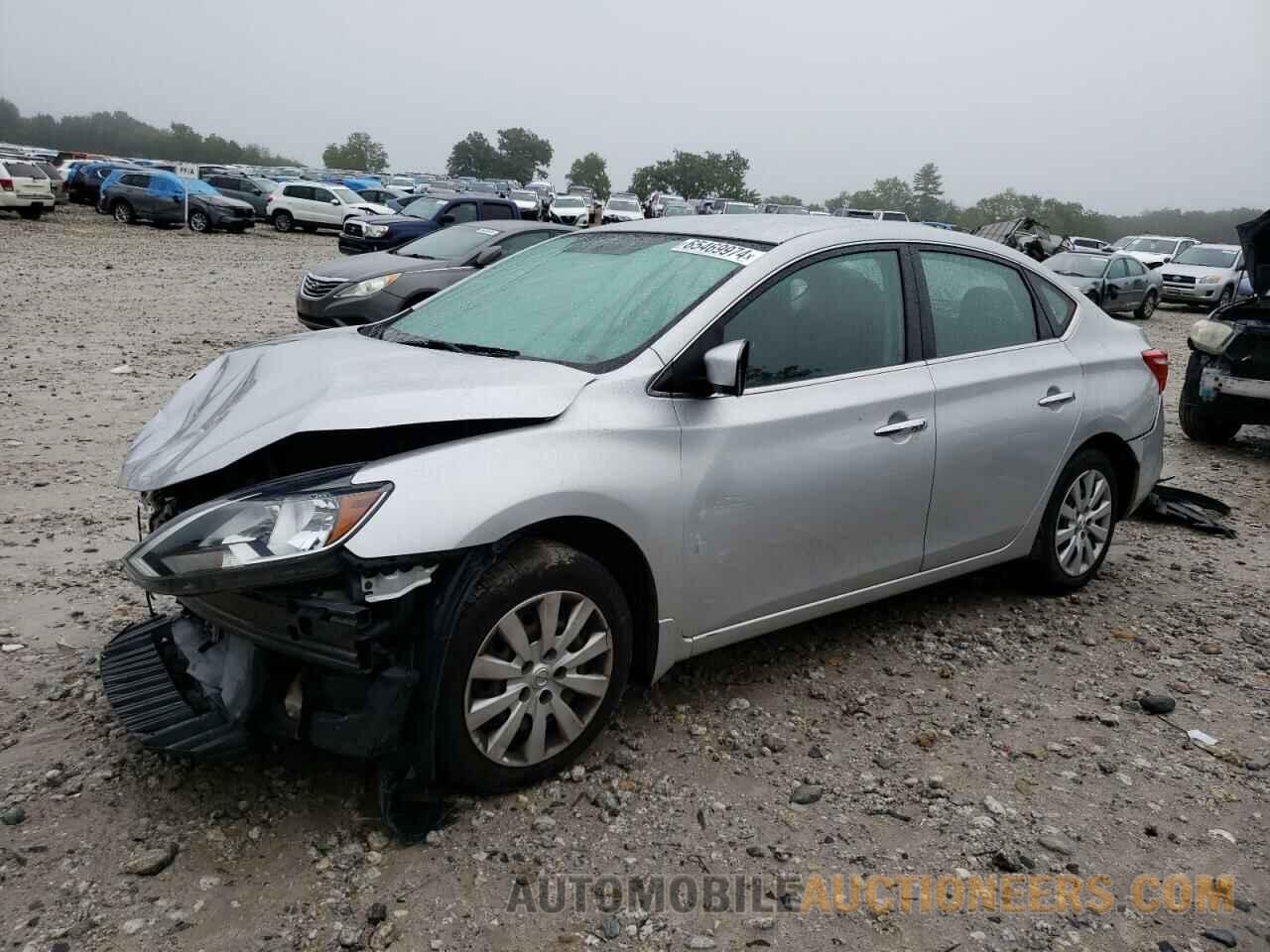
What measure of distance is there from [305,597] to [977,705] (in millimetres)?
2508

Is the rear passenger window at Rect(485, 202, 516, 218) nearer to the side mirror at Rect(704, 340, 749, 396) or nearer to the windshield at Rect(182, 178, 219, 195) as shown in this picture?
the windshield at Rect(182, 178, 219, 195)

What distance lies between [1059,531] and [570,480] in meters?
2.77

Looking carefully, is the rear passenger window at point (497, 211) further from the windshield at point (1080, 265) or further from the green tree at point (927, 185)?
the green tree at point (927, 185)

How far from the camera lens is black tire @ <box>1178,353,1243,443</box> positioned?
28.6 ft

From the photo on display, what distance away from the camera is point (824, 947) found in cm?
261

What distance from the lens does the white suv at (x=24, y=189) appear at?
90.1 ft

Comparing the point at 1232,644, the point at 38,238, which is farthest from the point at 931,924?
the point at 38,238

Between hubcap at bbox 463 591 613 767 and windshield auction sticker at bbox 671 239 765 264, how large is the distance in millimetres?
1374

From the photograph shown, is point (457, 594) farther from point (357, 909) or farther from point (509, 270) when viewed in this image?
point (509, 270)

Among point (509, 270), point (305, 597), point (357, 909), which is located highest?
point (509, 270)

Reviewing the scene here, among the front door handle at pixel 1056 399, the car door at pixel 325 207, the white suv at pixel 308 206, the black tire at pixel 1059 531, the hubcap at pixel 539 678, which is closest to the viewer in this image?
the hubcap at pixel 539 678

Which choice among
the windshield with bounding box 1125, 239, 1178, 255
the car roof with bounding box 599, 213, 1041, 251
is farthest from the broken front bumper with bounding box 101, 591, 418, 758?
the windshield with bounding box 1125, 239, 1178, 255

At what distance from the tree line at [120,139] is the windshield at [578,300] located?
14852cm

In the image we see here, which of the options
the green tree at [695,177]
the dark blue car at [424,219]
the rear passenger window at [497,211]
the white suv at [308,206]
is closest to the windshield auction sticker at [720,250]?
the dark blue car at [424,219]
